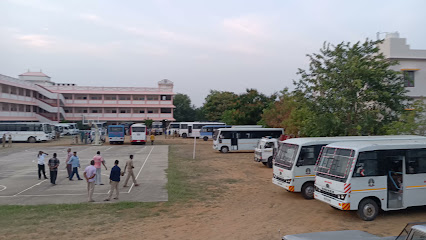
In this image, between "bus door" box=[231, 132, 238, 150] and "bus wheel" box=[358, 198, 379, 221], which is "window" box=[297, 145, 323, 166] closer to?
"bus wheel" box=[358, 198, 379, 221]

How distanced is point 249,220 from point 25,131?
40.9m

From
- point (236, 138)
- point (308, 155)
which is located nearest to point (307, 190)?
point (308, 155)

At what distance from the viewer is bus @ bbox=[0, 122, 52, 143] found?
42.2m

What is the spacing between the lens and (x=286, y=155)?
1402cm

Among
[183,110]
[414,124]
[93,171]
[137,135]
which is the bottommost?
[93,171]

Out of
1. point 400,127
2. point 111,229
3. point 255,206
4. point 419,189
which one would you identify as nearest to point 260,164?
point 400,127

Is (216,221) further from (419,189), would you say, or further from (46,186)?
(46,186)

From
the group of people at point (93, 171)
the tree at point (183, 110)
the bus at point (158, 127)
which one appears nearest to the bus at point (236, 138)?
the group of people at point (93, 171)

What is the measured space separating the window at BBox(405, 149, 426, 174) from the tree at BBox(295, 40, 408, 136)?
20.2 feet

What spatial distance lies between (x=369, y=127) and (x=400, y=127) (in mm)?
1754

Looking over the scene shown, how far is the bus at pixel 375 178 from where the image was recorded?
10148mm

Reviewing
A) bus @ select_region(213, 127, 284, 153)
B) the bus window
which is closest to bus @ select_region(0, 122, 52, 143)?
bus @ select_region(213, 127, 284, 153)

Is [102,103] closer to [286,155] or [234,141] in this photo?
[234,141]

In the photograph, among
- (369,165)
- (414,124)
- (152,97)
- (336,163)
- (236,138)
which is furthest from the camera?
(152,97)
